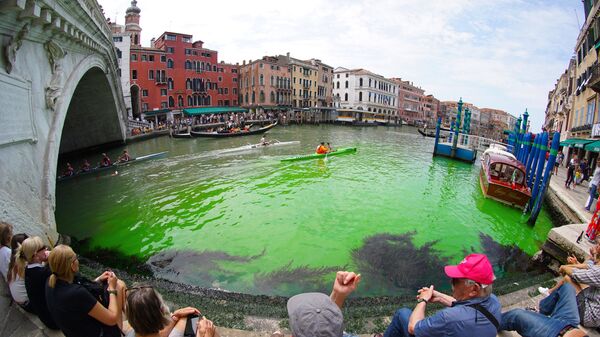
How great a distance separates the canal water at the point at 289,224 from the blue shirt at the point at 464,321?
4450mm

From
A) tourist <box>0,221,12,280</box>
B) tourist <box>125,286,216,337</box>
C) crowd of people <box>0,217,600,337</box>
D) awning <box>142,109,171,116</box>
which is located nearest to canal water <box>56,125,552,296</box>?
crowd of people <box>0,217,600,337</box>


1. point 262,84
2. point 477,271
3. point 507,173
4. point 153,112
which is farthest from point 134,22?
point 477,271

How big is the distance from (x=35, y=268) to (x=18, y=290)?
62 cm

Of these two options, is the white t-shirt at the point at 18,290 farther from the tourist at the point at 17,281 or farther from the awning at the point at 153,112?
the awning at the point at 153,112

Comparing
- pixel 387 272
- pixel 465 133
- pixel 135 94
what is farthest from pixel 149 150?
pixel 465 133

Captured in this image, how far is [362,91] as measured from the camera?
69188 millimetres

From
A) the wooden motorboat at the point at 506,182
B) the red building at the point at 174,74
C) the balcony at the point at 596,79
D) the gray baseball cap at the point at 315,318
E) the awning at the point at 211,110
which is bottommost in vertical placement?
the wooden motorboat at the point at 506,182

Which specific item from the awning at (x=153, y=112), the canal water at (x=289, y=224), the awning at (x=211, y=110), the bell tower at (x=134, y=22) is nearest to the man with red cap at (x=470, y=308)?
the canal water at (x=289, y=224)

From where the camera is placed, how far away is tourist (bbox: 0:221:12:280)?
3611 mm

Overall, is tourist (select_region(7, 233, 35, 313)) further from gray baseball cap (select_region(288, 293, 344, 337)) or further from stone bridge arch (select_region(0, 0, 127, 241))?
gray baseball cap (select_region(288, 293, 344, 337))

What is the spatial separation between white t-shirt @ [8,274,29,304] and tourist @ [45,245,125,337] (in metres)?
1.14

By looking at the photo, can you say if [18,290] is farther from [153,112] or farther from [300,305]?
[153,112]

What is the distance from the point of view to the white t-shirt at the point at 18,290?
3.47m

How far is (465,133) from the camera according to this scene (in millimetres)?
27453
